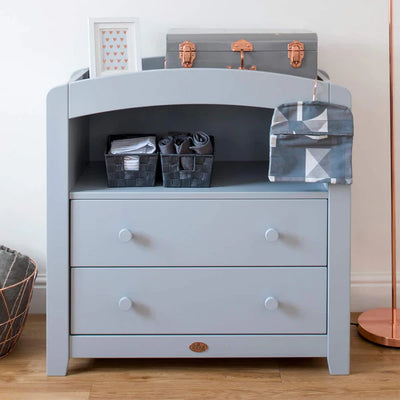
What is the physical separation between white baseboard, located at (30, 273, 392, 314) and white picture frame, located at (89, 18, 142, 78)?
87 cm

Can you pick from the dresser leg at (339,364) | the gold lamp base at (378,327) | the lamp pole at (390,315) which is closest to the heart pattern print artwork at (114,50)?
the lamp pole at (390,315)

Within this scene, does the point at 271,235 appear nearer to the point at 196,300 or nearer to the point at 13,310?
the point at 196,300

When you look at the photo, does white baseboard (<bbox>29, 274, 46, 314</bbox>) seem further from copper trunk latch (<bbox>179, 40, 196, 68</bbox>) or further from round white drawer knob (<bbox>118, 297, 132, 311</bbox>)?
copper trunk latch (<bbox>179, 40, 196, 68</bbox>)

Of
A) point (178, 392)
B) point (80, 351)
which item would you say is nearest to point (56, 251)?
point (80, 351)

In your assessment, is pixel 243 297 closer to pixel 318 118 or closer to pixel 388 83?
pixel 318 118

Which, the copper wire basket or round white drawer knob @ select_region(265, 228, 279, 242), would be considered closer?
round white drawer knob @ select_region(265, 228, 279, 242)

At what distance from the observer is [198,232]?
1.87 metres

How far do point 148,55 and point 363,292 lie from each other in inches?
44.8

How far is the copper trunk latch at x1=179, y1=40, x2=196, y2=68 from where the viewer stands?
1948mm

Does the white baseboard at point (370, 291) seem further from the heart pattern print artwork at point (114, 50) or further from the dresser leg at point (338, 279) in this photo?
the heart pattern print artwork at point (114, 50)

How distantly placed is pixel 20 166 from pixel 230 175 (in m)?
0.78

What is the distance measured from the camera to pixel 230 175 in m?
2.10

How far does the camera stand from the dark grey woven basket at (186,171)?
1895mm

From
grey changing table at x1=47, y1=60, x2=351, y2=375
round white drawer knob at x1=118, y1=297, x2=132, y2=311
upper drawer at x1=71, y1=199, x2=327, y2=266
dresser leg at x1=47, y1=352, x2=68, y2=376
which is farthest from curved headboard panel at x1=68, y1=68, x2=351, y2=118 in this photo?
dresser leg at x1=47, y1=352, x2=68, y2=376
